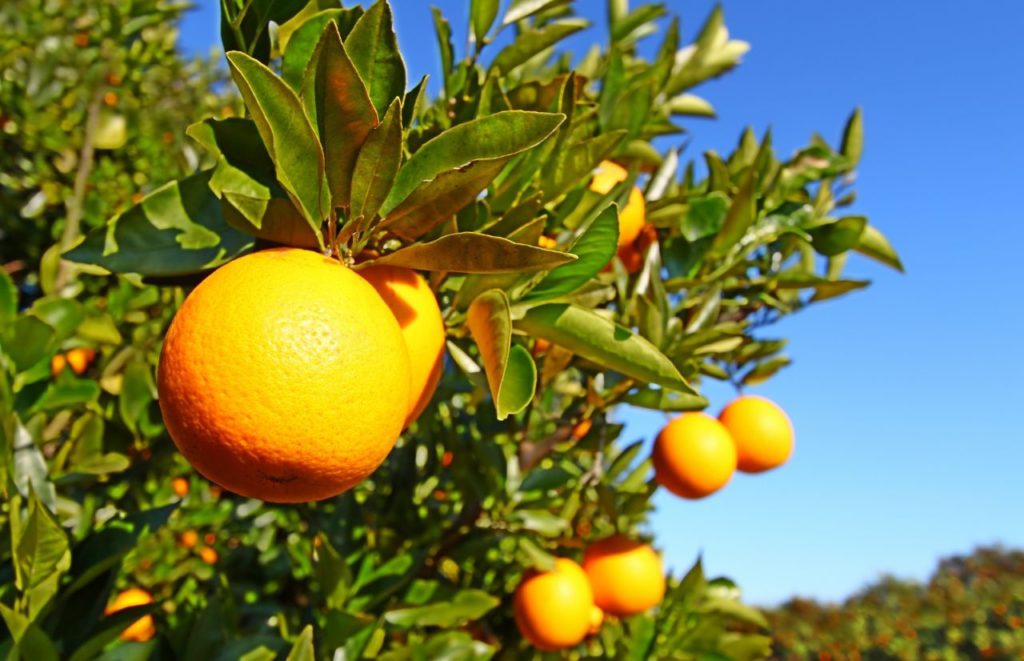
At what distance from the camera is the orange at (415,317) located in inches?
37.1

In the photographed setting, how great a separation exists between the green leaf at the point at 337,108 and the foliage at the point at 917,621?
697cm

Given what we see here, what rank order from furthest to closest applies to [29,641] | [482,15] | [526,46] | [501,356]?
1. [526,46]
2. [482,15]
3. [29,641]
4. [501,356]

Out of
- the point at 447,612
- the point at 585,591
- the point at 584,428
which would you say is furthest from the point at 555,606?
the point at 584,428

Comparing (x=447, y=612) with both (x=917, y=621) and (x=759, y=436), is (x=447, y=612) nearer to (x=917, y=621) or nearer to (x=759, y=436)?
(x=759, y=436)

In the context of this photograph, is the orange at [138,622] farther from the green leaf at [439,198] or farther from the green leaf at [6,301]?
the green leaf at [439,198]

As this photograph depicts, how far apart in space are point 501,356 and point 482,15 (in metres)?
0.69

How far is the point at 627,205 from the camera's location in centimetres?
146

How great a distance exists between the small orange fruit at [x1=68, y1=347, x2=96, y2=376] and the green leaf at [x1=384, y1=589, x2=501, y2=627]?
3.69 ft

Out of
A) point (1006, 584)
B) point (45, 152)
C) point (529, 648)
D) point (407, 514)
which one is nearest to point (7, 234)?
point (45, 152)

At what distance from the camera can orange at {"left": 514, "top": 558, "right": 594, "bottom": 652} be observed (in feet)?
5.96

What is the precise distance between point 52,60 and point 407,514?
7.37 feet

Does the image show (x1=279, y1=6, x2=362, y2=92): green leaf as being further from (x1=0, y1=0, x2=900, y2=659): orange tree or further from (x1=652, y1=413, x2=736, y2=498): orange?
(x1=652, y1=413, x2=736, y2=498): orange

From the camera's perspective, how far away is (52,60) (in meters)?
2.96

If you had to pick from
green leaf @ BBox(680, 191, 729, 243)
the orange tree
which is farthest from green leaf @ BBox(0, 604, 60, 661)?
green leaf @ BBox(680, 191, 729, 243)
